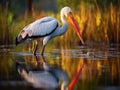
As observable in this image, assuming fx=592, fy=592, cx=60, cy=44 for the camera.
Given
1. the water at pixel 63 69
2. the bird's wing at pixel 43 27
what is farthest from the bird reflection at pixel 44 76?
the bird's wing at pixel 43 27

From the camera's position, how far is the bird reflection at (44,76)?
9.26 metres

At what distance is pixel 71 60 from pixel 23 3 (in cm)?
4266

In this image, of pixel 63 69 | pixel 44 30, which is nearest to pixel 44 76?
pixel 63 69

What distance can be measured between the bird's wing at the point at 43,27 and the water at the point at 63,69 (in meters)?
0.62

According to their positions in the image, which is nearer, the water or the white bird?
the water

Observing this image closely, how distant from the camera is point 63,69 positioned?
11.6 meters

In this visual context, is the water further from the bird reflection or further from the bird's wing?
the bird's wing

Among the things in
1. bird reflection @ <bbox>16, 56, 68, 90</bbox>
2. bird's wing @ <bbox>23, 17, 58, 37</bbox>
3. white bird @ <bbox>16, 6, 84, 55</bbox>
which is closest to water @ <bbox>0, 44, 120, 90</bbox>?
bird reflection @ <bbox>16, 56, 68, 90</bbox>

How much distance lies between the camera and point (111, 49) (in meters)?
16.5

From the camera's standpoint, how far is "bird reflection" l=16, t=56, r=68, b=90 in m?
9.26

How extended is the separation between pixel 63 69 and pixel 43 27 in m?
4.38

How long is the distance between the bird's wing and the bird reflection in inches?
124

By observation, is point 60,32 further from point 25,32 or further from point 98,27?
point 98,27

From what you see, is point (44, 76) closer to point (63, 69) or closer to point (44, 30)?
point (63, 69)
